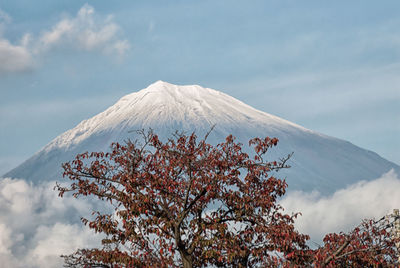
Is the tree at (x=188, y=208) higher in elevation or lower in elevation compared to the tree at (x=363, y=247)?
higher

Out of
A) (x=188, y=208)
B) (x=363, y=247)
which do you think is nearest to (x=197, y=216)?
(x=188, y=208)

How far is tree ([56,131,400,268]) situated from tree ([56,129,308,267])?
27 mm

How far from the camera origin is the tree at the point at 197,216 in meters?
16.8

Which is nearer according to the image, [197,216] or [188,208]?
[188,208]

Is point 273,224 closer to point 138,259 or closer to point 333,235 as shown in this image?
point 333,235

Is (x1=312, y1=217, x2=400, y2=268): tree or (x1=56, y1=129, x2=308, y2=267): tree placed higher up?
(x1=56, y1=129, x2=308, y2=267): tree

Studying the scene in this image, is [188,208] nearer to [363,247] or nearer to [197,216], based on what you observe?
[197,216]

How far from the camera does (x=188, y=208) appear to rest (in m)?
16.9

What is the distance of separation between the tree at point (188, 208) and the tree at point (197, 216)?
27 millimetres

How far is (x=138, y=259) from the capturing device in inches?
671

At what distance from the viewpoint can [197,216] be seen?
17609 mm

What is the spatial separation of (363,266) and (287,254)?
9.12 feet

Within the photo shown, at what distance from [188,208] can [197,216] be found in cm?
80

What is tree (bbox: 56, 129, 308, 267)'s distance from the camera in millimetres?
16797
